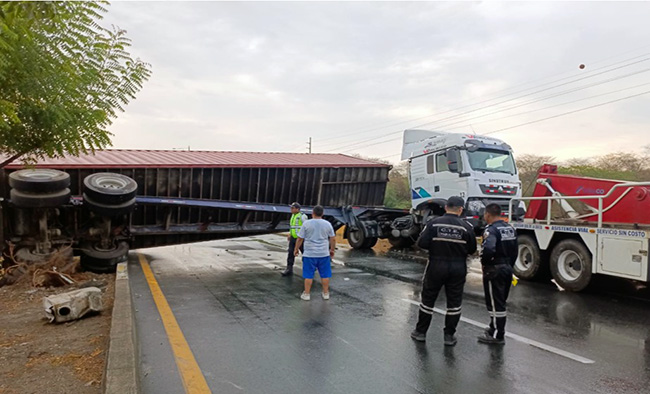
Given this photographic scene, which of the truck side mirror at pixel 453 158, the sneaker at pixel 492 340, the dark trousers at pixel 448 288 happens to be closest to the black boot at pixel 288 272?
the dark trousers at pixel 448 288

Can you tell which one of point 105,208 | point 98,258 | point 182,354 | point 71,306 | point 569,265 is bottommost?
point 98,258

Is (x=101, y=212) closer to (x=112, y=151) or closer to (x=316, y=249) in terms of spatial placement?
(x=112, y=151)

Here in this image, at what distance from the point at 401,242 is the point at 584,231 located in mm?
7745

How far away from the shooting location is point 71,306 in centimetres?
558

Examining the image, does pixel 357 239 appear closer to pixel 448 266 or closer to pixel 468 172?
pixel 468 172

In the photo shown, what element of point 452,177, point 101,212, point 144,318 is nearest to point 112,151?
point 101,212

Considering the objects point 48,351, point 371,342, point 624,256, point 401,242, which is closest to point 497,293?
point 371,342

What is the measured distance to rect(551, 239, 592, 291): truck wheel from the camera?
7938 mm

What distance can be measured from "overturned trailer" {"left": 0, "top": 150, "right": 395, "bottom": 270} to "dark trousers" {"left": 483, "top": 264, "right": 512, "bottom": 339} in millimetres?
7344

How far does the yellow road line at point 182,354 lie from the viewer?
12.7 ft

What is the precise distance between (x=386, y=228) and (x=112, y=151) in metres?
8.31

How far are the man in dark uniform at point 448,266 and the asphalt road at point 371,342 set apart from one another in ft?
0.85

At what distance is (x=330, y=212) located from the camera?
47.6ft

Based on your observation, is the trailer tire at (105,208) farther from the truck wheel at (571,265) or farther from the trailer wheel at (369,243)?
A: the truck wheel at (571,265)
